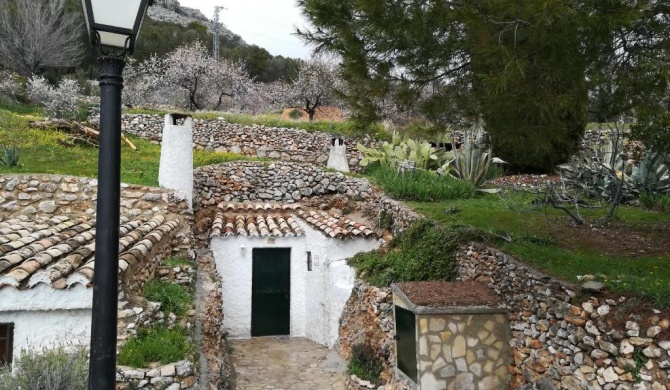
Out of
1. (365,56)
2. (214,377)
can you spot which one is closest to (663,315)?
(365,56)

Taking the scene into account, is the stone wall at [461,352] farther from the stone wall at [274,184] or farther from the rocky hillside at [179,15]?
the rocky hillside at [179,15]

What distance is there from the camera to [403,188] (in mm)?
11914

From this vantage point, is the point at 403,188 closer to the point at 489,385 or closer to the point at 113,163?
the point at 489,385

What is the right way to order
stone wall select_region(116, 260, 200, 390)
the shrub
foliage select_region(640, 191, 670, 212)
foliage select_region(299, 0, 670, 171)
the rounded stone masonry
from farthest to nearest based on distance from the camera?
1. the shrub
2. foliage select_region(640, 191, 670, 212)
3. the rounded stone masonry
4. stone wall select_region(116, 260, 200, 390)
5. foliage select_region(299, 0, 670, 171)

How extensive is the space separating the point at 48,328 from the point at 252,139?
14323 mm

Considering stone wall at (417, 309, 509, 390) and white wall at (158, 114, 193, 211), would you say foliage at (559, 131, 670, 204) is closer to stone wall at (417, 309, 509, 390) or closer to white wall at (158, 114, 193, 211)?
stone wall at (417, 309, 509, 390)

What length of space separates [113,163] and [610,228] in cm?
829

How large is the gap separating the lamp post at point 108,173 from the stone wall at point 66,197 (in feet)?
24.4

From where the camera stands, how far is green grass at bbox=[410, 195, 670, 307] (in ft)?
17.8

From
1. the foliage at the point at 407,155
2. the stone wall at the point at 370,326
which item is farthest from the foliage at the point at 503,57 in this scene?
the foliage at the point at 407,155

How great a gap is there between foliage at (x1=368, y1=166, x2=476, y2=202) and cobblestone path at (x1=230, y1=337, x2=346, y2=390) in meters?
4.03

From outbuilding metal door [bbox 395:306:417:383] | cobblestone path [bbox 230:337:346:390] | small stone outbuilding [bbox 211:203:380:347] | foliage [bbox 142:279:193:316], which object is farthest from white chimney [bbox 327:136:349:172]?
foliage [bbox 142:279:193:316]

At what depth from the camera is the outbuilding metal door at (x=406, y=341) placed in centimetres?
649

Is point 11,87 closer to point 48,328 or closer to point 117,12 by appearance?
point 48,328
